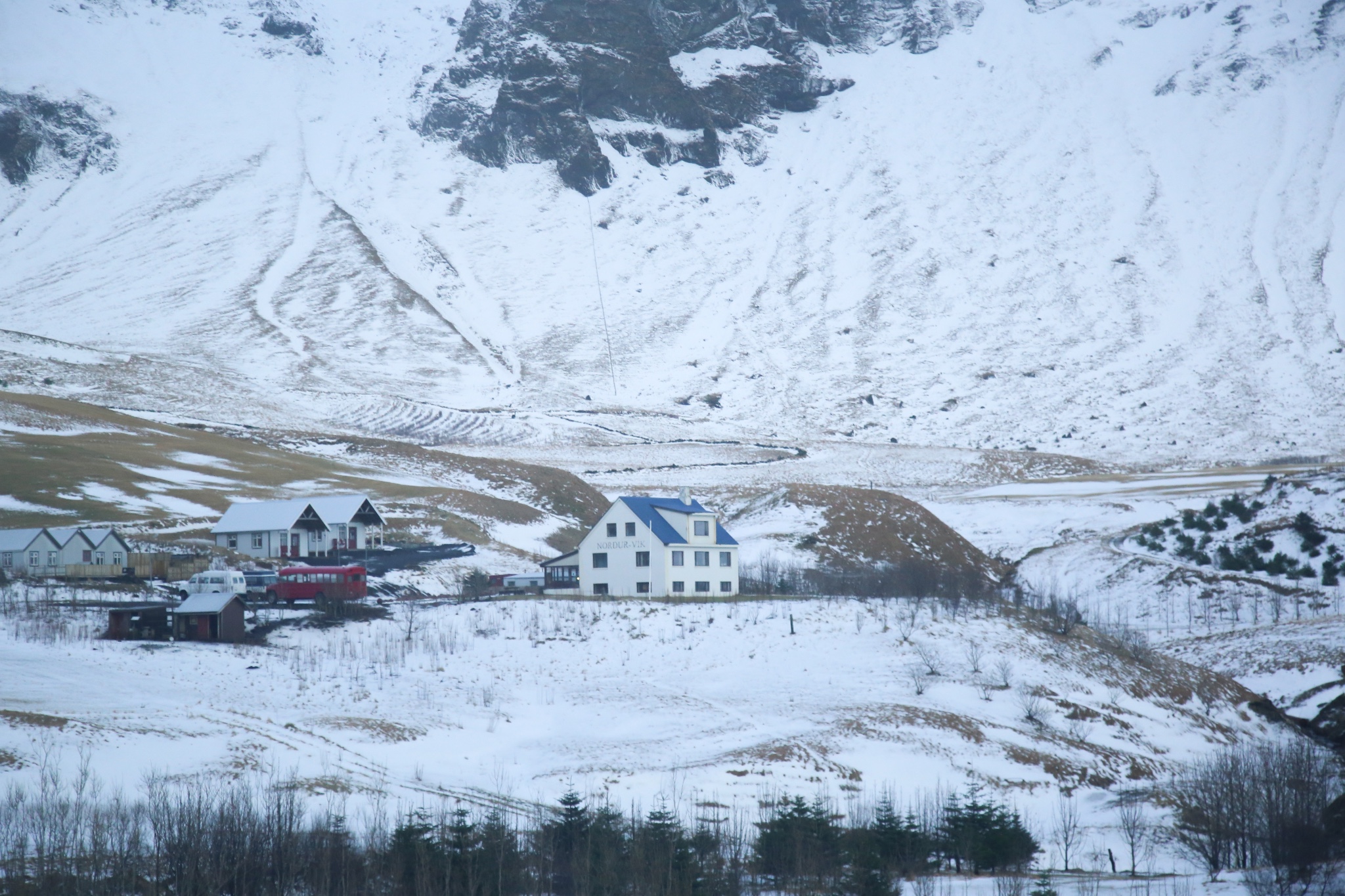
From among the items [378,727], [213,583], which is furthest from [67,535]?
[378,727]

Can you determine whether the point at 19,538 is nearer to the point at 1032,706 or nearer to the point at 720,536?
the point at 720,536

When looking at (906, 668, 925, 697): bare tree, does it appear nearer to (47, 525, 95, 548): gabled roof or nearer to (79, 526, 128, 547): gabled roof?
(79, 526, 128, 547): gabled roof

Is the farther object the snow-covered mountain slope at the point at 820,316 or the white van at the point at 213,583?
the snow-covered mountain slope at the point at 820,316

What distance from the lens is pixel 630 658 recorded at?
40.0 metres

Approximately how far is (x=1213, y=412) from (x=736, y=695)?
10072 centimetres

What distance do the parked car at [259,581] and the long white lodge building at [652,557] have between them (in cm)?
1108

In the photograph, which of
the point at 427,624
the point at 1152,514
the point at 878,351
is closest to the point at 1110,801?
the point at 427,624

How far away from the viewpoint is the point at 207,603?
132ft

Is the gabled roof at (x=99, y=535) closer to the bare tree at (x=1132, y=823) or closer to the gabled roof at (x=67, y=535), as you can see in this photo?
the gabled roof at (x=67, y=535)

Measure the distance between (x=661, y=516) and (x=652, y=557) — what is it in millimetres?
2235

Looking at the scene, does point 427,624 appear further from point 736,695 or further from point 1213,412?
point 1213,412

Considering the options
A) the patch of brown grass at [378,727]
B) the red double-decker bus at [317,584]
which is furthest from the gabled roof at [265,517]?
the patch of brown grass at [378,727]

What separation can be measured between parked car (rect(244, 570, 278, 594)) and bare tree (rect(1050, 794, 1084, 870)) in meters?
31.0

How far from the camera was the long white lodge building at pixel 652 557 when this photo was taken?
4781 centimetres
